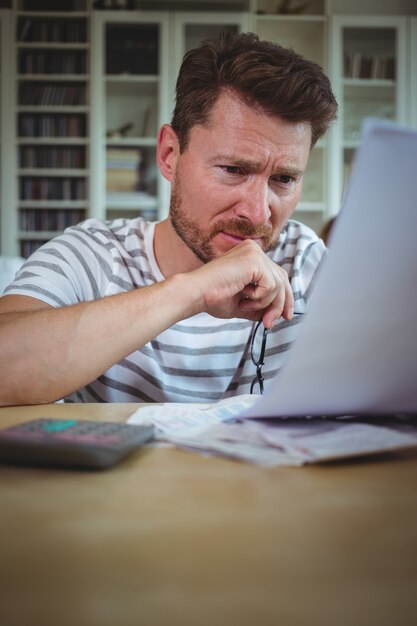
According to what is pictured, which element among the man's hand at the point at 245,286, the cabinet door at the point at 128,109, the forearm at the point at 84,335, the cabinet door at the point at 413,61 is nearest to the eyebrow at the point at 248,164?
the man's hand at the point at 245,286

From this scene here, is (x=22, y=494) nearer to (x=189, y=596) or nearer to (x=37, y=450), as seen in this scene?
(x=37, y=450)

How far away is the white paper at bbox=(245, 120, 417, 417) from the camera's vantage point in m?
0.39

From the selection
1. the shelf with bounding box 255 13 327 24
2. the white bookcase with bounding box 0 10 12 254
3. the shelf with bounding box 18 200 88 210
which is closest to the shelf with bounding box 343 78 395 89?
the shelf with bounding box 255 13 327 24

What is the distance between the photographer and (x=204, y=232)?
1.25 meters

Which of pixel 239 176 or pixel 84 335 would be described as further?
pixel 239 176

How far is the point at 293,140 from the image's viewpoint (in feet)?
3.89

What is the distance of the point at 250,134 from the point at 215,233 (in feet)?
0.67

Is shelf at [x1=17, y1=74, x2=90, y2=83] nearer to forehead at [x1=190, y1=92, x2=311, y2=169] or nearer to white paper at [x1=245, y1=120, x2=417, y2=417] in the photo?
forehead at [x1=190, y1=92, x2=311, y2=169]

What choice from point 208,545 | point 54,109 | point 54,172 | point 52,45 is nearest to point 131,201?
point 54,172

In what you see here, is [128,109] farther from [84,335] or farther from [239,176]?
[84,335]

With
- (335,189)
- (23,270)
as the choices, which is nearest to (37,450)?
(23,270)

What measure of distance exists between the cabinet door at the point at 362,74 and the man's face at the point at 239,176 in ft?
9.75

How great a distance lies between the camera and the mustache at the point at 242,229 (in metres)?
1.19

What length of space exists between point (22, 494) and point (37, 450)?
6 centimetres
